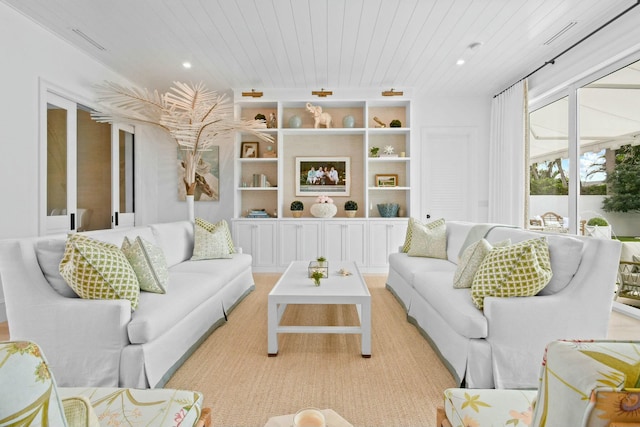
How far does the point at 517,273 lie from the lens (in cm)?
195

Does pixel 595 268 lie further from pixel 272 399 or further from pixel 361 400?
pixel 272 399

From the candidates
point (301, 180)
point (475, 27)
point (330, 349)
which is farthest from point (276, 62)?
point (330, 349)

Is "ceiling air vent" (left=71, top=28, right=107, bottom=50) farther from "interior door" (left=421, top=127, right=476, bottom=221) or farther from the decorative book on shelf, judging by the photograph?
"interior door" (left=421, top=127, right=476, bottom=221)

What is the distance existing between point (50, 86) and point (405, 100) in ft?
14.9

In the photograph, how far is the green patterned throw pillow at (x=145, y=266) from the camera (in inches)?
90.3

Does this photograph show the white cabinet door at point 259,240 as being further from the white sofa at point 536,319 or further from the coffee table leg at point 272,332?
the white sofa at point 536,319

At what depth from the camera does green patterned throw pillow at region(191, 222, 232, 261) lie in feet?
12.0

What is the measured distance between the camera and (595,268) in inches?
75.8

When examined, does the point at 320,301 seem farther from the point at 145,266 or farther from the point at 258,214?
the point at 258,214

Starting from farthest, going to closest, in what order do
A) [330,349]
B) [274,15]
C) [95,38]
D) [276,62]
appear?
[276,62] → [95,38] → [274,15] → [330,349]

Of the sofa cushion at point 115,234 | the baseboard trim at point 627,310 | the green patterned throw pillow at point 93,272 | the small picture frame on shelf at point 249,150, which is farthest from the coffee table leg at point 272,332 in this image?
the small picture frame on shelf at point 249,150

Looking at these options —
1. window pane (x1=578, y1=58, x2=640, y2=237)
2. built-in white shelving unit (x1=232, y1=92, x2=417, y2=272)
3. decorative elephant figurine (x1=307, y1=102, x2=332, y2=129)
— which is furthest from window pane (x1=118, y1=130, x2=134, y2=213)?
window pane (x1=578, y1=58, x2=640, y2=237)

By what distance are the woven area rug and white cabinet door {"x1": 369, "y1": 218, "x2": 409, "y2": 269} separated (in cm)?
222

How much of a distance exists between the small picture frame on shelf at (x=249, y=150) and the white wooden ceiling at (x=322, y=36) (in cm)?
96
